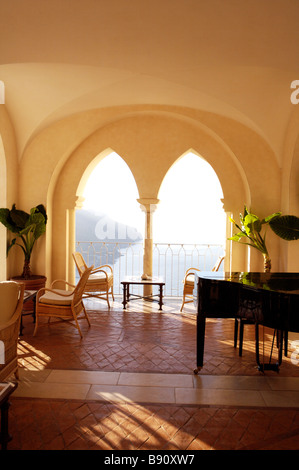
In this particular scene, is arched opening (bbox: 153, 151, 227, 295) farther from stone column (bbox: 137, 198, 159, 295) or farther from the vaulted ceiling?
the vaulted ceiling

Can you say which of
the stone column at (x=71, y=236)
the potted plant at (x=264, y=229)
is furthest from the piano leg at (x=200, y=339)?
the stone column at (x=71, y=236)


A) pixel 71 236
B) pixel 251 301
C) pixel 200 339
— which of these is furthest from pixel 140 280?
pixel 251 301

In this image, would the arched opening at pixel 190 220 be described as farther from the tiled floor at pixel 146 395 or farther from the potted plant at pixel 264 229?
the tiled floor at pixel 146 395

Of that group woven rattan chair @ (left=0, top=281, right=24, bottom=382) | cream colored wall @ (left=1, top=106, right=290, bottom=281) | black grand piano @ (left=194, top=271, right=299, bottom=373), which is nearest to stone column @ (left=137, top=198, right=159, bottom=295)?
cream colored wall @ (left=1, top=106, right=290, bottom=281)

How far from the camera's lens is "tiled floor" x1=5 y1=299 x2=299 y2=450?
2594 mm

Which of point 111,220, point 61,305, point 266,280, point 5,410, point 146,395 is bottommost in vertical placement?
point 146,395

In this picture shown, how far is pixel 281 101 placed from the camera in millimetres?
5281

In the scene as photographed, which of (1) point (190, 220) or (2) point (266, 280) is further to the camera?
(1) point (190, 220)

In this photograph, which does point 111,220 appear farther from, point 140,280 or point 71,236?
point 140,280

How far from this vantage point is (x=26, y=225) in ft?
19.9

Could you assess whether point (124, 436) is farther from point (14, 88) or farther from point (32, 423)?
point (14, 88)

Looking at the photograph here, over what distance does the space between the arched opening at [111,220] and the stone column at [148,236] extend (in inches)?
5.6

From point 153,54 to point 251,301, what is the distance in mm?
3009
